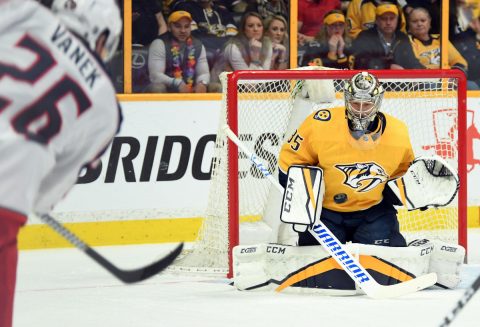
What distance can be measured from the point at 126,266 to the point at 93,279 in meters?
0.33

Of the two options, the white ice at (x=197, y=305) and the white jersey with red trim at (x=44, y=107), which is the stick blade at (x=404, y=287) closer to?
the white ice at (x=197, y=305)

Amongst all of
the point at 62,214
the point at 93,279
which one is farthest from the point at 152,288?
the point at 62,214

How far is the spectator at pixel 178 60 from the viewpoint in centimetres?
593

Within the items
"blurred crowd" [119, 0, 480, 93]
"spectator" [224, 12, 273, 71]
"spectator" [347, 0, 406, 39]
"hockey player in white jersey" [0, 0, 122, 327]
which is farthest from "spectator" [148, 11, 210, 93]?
"hockey player in white jersey" [0, 0, 122, 327]

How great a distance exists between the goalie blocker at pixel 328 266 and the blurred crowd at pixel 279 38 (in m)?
1.67

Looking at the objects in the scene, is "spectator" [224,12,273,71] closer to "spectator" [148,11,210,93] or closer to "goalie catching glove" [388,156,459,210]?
"spectator" [148,11,210,93]

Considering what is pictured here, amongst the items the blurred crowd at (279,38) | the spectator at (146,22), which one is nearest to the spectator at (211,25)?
the blurred crowd at (279,38)

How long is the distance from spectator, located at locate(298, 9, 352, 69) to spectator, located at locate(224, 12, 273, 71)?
24cm

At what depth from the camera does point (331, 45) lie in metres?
6.39

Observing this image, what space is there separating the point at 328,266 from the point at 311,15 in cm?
241

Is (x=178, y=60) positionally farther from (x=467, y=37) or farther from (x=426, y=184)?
(x=426, y=184)

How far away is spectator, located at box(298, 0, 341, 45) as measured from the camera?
6.32 metres

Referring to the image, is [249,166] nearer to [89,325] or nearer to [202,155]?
[202,155]

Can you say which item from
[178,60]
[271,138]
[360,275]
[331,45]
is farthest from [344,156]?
[331,45]
